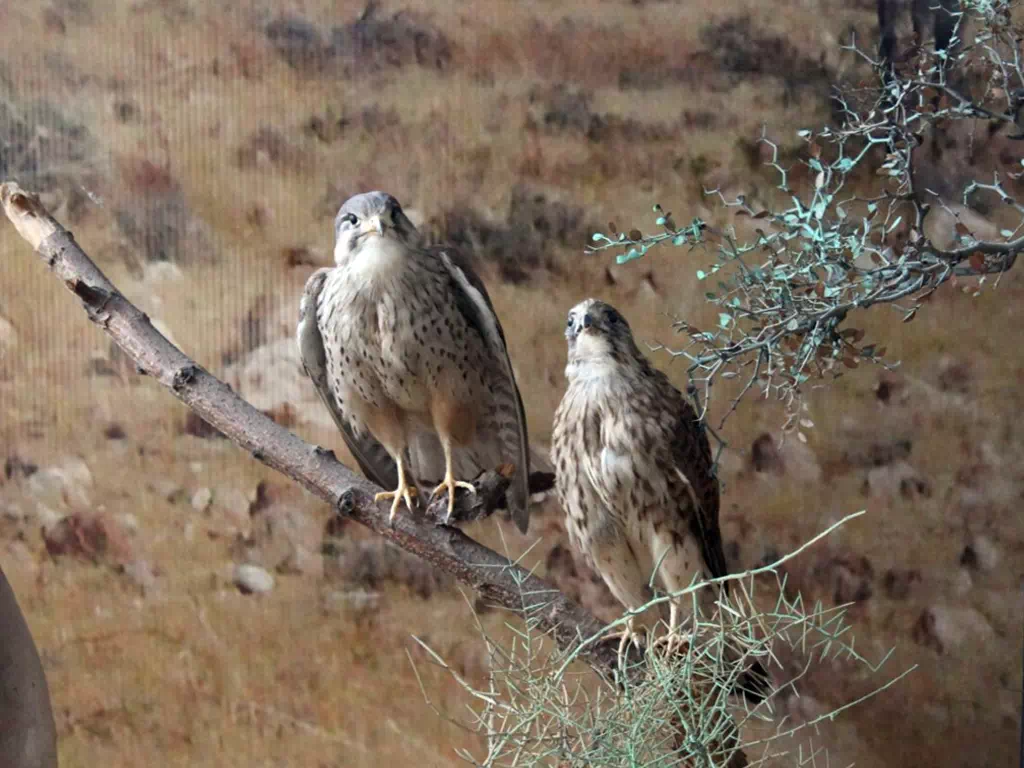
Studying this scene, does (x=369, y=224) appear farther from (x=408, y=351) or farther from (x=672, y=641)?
(x=672, y=641)

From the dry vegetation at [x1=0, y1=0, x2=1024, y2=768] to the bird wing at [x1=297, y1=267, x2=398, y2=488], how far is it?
210mm

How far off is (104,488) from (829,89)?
156cm

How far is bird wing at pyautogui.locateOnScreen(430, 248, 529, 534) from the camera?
1.53 m

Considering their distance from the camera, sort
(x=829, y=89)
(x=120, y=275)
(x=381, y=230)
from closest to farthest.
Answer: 1. (x=381, y=230)
2. (x=829, y=89)
3. (x=120, y=275)

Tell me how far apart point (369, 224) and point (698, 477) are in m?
0.62

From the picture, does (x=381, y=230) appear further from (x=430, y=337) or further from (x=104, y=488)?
(x=104, y=488)

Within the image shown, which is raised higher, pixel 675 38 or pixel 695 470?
pixel 675 38

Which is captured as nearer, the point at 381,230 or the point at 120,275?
the point at 381,230

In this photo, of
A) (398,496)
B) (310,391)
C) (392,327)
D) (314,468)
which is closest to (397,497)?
(398,496)

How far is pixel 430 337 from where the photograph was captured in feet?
4.87

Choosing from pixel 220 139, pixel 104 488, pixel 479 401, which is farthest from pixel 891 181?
pixel 104 488

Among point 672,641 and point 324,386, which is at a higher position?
point 324,386

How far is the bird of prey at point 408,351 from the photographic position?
4.83ft

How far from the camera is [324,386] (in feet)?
5.39
